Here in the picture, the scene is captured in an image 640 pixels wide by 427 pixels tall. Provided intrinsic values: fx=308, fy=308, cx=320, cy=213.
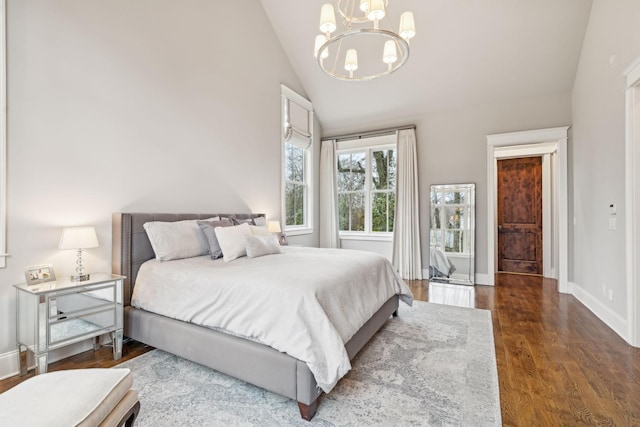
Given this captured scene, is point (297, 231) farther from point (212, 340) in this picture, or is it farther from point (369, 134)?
point (212, 340)

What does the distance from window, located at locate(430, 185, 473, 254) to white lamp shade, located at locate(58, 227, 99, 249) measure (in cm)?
469

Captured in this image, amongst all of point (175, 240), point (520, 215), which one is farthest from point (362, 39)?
point (520, 215)

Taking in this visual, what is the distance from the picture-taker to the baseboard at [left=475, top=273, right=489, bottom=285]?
493cm

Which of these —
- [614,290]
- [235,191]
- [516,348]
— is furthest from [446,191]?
[235,191]

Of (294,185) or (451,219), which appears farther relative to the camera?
(294,185)

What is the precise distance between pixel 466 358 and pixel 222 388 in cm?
182

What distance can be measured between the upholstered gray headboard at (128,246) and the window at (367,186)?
13.0 ft

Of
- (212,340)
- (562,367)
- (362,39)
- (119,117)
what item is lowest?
Result: (562,367)

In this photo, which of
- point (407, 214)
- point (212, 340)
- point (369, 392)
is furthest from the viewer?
point (407, 214)

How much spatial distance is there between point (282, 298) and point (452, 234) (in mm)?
4110

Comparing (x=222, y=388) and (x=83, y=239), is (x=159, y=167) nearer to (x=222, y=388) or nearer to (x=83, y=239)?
(x=83, y=239)

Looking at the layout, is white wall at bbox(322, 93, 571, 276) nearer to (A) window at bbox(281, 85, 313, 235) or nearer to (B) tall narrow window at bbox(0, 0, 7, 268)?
(A) window at bbox(281, 85, 313, 235)

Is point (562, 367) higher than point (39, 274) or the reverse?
the reverse

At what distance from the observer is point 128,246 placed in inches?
106
